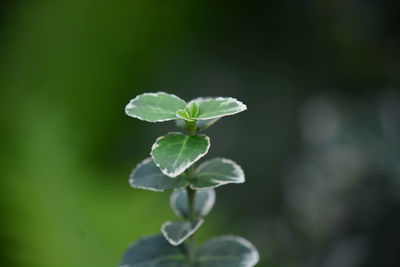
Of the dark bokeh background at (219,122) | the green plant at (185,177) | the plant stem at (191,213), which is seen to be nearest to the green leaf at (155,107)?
the green plant at (185,177)

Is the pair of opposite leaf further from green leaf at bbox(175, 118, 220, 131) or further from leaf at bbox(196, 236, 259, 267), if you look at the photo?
leaf at bbox(196, 236, 259, 267)

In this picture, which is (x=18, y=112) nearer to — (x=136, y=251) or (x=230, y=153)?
(x=230, y=153)

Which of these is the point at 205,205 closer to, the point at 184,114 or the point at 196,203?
the point at 196,203

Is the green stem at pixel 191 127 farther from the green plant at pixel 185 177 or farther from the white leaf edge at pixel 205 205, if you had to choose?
the white leaf edge at pixel 205 205

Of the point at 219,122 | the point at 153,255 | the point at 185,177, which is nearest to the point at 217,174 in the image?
the point at 185,177

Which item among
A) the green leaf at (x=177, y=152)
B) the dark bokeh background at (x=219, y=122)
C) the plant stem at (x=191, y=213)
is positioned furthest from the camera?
the dark bokeh background at (x=219, y=122)

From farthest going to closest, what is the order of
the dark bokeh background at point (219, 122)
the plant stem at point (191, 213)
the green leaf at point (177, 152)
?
the dark bokeh background at point (219, 122) < the plant stem at point (191, 213) < the green leaf at point (177, 152)

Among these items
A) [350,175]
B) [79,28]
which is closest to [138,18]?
[79,28]

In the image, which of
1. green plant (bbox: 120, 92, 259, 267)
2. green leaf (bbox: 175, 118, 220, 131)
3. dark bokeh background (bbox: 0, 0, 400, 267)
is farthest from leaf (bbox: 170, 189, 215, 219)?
dark bokeh background (bbox: 0, 0, 400, 267)
